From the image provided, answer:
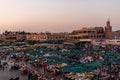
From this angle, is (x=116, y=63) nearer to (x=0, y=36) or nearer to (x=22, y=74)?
(x=22, y=74)

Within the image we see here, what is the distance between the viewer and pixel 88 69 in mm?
27812

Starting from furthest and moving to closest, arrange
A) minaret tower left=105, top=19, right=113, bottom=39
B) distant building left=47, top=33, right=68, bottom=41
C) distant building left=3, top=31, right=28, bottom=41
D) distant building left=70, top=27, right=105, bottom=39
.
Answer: distant building left=3, top=31, right=28, bottom=41 < distant building left=47, top=33, right=68, bottom=41 < minaret tower left=105, top=19, right=113, bottom=39 < distant building left=70, top=27, right=105, bottom=39

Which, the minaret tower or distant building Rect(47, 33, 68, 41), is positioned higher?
the minaret tower

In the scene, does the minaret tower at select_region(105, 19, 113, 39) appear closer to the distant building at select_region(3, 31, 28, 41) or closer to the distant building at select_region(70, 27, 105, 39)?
the distant building at select_region(70, 27, 105, 39)

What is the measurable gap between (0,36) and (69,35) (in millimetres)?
26256

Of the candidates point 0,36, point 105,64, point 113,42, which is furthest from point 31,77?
point 0,36

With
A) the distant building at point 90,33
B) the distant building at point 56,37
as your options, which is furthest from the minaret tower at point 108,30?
the distant building at point 56,37

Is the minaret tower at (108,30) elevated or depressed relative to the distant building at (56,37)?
elevated

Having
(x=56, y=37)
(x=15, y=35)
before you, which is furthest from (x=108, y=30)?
(x=15, y=35)

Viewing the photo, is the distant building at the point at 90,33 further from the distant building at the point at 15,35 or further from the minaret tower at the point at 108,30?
the distant building at the point at 15,35

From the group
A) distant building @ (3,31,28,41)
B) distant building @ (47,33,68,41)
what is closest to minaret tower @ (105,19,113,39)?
distant building @ (47,33,68,41)

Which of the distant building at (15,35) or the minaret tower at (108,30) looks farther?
the distant building at (15,35)

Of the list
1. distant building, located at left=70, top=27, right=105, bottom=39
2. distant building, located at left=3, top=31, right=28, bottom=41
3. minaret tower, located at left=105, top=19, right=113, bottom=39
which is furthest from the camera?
distant building, located at left=3, top=31, right=28, bottom=41

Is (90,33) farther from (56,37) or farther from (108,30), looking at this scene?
(56,37)
